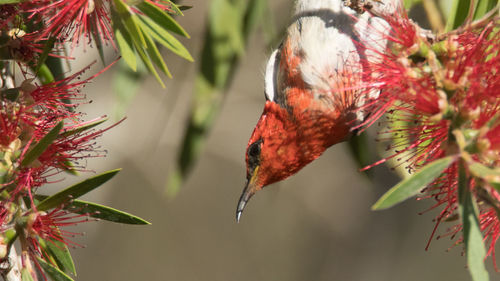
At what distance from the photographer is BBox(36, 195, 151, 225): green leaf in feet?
3.12

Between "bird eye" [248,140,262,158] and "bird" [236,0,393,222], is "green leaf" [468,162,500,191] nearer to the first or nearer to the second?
"bird" [236,0,393,222]

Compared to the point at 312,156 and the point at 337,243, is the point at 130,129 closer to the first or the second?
the point at 337,243

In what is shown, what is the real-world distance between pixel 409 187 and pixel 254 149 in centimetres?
83

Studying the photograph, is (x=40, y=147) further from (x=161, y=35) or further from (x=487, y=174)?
(x=487, y=174)

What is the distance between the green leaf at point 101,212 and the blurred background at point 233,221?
252 cm

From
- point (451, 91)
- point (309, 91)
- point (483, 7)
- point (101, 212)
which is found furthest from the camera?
point (309, 91)

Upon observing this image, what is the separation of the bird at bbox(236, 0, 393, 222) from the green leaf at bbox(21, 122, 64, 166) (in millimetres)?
652

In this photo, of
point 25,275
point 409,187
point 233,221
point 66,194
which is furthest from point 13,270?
point 233,221

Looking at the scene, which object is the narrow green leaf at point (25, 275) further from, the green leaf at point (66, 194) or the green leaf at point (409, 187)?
the green leaf at point (409, 187)

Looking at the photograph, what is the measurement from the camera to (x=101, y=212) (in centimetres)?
Answer: 98

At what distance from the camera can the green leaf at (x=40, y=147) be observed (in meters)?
0.87

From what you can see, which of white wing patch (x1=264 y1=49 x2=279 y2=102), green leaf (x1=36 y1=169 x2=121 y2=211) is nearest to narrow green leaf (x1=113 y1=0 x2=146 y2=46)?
green leaf (x1=36 y1=169 x2=121 y2=211)

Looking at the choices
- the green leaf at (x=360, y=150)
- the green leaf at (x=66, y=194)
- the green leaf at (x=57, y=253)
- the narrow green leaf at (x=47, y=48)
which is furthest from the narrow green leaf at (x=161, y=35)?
the green leaf at (x=360, y=150)

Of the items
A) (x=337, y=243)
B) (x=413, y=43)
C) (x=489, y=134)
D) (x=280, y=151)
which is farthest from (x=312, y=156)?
(x=337, y=243)
